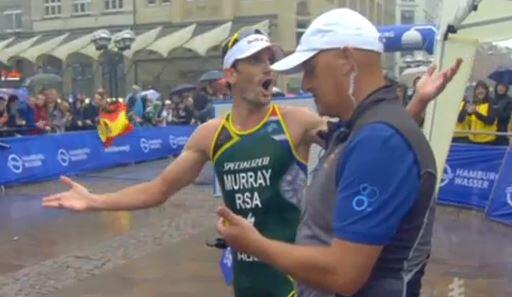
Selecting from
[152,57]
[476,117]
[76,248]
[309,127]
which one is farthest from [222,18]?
[309,127]

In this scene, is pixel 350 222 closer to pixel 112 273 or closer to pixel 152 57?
pixel 112 273

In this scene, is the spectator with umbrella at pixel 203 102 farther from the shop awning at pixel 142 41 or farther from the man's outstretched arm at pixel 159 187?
the shop awning at pixel 142 41

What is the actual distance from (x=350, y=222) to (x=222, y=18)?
4380 centimetres

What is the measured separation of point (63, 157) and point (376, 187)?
1503 cm

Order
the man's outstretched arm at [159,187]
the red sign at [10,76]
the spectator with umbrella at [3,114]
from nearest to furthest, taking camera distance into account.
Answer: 1. the man's outstretched arm at [159,187]
2. the spectator with umbrella at [3,114]
3. the red sign at [10,76]

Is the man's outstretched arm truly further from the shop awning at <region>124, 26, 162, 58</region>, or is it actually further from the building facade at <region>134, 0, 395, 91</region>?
the shop awning at <region>124, 26, 162, 58</region>

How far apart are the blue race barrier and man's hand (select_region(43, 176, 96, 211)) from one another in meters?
12.0

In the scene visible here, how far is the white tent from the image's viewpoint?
7875 millimetres

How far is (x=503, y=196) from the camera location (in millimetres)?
10844

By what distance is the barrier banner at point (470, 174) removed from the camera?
37.9 feet

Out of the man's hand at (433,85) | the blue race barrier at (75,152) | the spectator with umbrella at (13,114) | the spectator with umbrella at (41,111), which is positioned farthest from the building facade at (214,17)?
the man's hand at (433,85)

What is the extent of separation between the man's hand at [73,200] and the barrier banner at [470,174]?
29.4 feet

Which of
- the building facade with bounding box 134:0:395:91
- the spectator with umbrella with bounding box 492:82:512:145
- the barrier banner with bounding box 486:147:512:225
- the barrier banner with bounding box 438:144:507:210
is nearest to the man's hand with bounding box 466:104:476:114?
the spectator with umbrella with bounding box 492:82:512:145

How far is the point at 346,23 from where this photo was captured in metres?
2.18
